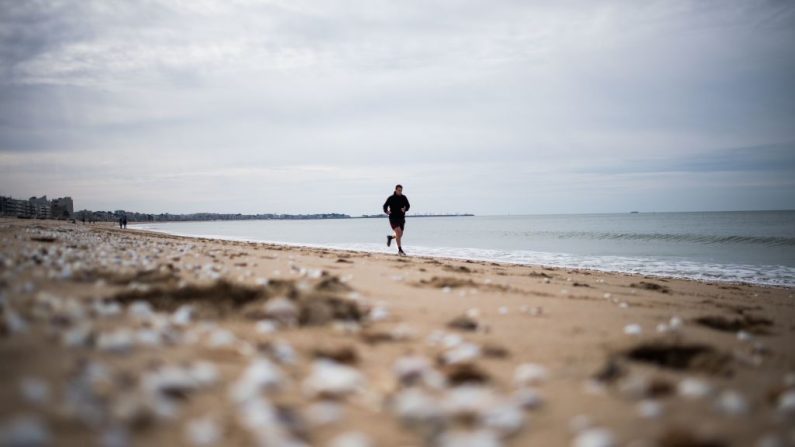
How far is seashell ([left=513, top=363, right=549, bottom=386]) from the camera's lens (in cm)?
265

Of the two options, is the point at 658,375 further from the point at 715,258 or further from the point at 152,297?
the point at 715,258

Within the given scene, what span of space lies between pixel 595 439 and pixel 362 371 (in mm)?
1360

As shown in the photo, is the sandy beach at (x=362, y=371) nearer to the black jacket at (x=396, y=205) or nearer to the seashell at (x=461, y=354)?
the seashell at (x=461, y=354)

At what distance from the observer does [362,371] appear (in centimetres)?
267

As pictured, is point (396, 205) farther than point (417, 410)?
Yes

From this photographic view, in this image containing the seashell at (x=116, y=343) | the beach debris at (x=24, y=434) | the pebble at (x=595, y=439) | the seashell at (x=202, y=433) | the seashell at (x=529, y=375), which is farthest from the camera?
the seashell at (x=529, y=375)

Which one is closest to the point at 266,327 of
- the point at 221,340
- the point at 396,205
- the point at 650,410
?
the point at 221,340

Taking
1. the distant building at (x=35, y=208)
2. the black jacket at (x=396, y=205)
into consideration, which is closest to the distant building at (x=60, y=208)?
the distant building at (x=35, y=208)

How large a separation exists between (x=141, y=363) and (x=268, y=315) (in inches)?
53.7

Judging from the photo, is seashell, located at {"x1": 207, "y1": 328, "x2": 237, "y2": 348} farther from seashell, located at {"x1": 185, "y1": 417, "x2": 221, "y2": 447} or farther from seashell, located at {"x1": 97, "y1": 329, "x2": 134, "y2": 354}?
seashell, located at {"x1": 185, "y1": 417, "x2": 221, "y2": 447}

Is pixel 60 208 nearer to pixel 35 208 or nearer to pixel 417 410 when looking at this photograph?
pixel 35 208

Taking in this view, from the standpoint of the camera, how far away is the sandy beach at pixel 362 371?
1846 millimetres

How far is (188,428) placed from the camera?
178cm

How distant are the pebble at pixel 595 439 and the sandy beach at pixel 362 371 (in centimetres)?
1
